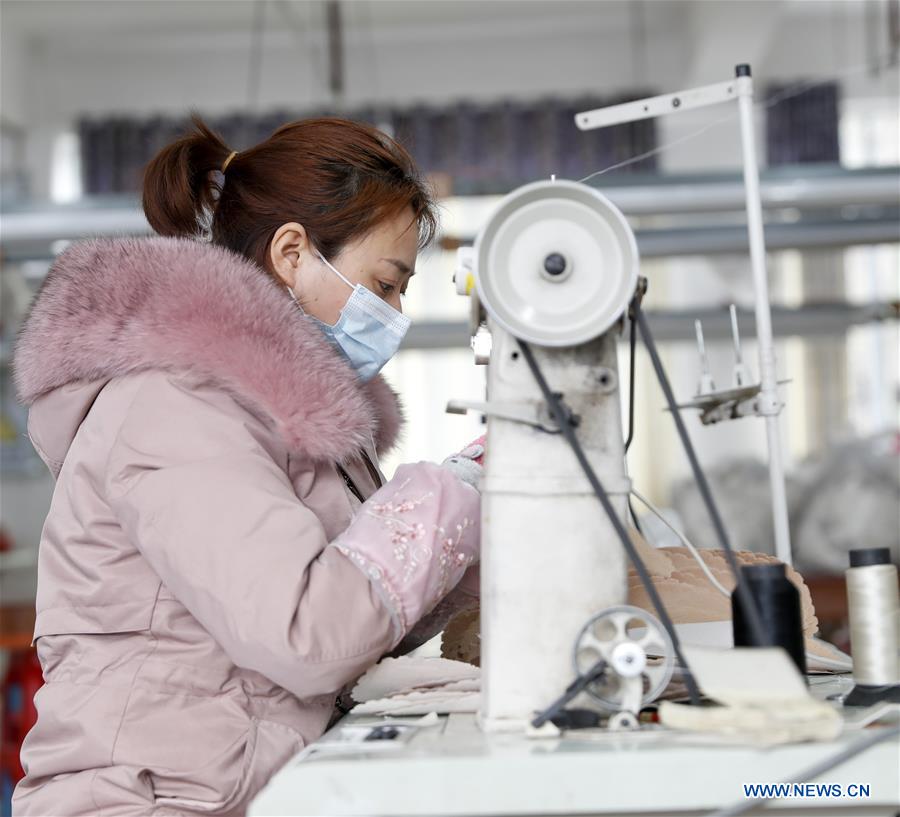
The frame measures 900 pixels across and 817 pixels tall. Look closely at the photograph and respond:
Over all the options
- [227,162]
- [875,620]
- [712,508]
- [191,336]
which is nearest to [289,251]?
[227,162]

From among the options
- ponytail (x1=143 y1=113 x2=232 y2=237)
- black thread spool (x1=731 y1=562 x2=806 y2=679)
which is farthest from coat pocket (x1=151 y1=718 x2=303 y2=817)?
ponytail (x1=143 y1=113 x2=232 y2=237)

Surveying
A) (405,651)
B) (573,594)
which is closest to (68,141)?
(405,651)

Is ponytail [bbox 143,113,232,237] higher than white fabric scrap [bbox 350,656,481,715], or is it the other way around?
ponytail [bbox 143,113,232,237]

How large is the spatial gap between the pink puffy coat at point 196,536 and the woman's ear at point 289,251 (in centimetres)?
19

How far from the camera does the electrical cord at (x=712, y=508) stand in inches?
37.7

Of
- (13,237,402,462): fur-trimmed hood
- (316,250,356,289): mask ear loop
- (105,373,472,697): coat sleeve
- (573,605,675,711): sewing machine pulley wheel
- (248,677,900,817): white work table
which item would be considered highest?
(316,250,356,289): mask ear loop

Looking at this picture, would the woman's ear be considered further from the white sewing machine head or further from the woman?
the white sewing machine head

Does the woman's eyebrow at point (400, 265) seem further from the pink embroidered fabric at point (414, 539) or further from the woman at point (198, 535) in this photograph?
the pink embroidered fabric at point (414, 539)

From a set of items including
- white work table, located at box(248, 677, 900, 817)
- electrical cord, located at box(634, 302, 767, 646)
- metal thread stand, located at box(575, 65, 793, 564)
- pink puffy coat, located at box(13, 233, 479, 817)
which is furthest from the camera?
metal thread stand, located at box(575, 65, 793, 564)

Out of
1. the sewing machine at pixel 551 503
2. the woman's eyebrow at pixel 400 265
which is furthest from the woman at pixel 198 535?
the woman's eyebrow at pixel 400 265

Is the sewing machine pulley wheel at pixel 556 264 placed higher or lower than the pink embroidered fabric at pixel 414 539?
higher

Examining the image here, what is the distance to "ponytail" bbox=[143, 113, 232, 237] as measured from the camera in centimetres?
155

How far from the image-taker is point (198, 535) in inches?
42.3

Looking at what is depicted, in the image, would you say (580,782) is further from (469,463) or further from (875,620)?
(469,463)
